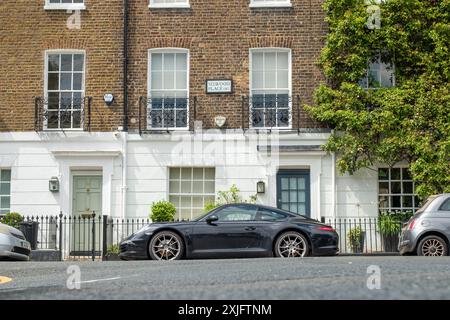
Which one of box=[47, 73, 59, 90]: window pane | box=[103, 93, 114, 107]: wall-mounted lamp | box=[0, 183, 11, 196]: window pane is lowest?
box=[0, 183, 11, 196]: window pane

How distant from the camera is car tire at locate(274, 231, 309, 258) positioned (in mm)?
15602

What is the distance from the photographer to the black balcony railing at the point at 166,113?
2127cm

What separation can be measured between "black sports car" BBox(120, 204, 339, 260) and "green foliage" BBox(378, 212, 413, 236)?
4550 millimetres

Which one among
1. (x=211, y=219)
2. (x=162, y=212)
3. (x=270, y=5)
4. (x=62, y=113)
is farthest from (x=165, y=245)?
(x=270, y=5)

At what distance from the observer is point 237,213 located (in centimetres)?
1614

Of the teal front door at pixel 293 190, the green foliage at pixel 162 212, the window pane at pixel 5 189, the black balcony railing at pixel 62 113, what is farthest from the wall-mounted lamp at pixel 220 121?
the window pane at pixel 5 189

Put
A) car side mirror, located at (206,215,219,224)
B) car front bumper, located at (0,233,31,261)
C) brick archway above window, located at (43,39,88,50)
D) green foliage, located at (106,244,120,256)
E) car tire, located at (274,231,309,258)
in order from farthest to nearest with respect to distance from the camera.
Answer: brick archway above window, located at (43,39,88,50) → green foliage, located at (106,244,120,256) → car side mirror, located at (206,215,219,224) → car tire, located at (274,231,309,258) → car front bumper, located at (0,233,31,261)

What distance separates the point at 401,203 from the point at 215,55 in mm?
6656

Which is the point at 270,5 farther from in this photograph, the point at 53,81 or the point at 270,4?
the point at 53,81

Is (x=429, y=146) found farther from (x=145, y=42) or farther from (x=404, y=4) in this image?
(x=145, y=42)

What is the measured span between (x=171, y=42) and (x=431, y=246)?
9.61 meters

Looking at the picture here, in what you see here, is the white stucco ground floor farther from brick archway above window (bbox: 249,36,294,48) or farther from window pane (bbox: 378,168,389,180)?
brick archway above window (bbox: 249,36,294,48)

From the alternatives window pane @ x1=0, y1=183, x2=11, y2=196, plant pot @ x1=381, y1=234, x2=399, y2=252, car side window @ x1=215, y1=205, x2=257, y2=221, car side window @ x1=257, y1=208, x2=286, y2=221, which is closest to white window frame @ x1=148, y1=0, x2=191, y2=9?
window pane @ x1=0, y1=183, x2=11, y2=196
